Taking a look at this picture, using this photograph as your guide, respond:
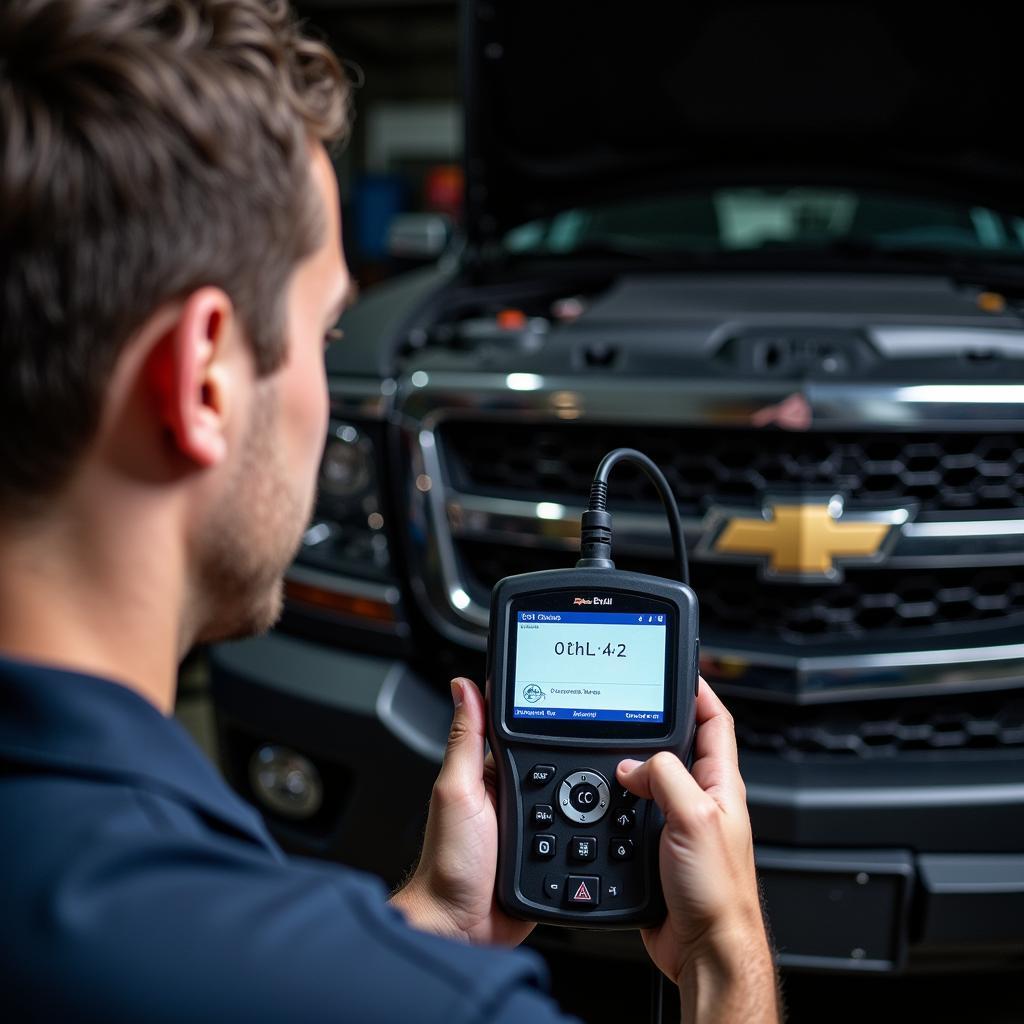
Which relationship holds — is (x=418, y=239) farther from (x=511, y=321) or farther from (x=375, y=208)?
(x=375, y=208)

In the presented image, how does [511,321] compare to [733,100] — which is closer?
[511,321]

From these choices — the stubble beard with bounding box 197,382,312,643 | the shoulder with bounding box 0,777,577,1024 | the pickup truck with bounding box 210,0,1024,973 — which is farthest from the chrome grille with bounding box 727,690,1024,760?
the shoulder with bounding box 0,777,577,1024

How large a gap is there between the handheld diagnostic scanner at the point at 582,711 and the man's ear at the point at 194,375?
53 centimetres

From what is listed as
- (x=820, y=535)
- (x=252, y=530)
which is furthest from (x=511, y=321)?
(x=252, y=530)

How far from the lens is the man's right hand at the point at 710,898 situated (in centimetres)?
95

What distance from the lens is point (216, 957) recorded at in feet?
1.88

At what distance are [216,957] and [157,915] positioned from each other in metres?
0.04

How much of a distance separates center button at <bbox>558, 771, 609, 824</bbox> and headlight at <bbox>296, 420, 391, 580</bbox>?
3.01 ft

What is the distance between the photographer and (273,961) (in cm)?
58

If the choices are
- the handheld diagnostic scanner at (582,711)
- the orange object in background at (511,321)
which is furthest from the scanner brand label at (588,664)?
the orange object in background at (511,321)

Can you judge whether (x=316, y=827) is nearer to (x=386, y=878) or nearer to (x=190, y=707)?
(x=386, y=878)

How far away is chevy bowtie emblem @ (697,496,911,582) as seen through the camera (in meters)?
1.86

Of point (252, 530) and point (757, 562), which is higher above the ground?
point (252, 530)

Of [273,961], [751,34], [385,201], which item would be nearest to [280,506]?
[273,961]
